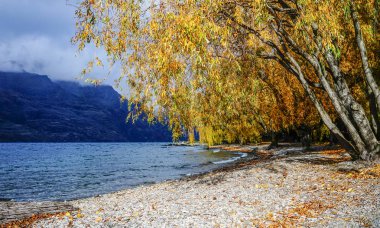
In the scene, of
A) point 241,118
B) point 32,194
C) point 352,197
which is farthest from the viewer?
point 241,118

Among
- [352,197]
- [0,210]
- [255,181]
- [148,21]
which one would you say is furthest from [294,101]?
[0,210]

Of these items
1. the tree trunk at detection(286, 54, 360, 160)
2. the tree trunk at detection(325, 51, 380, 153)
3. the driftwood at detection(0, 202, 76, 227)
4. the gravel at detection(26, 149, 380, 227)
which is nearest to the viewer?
the gravel at detection(26, 149, 380, 227)

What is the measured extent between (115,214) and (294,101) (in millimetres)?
24803

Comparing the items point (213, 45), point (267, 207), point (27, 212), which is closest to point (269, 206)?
point (267, 207)

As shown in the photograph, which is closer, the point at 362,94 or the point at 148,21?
the point at 148,21

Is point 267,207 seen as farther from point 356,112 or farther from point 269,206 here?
point 356,112

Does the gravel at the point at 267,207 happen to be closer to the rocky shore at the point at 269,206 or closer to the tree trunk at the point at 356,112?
the rocky shore at the point at 269,206

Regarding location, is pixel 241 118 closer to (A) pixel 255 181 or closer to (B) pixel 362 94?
(B) pixel 362 94

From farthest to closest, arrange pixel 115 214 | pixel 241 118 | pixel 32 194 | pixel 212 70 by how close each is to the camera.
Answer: pixel 241 118 → pixel 32 194 → pixel 115 214 → pixel 212 70

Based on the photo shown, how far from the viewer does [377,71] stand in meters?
21.0

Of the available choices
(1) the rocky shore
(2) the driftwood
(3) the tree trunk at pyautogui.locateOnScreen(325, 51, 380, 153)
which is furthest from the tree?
(2) the driftwood

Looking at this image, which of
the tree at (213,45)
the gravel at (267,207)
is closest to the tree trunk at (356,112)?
the tree at (213,45)

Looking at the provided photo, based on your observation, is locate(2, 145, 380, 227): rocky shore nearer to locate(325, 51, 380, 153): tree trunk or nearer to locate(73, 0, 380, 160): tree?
locate(325, 51, 380, 153): tree trunk

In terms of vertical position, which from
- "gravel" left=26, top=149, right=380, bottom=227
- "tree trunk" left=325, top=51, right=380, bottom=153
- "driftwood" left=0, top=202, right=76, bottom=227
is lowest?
"driftwood" left=0, top=202, right=76, bottom=227
